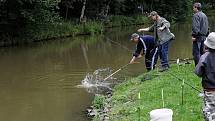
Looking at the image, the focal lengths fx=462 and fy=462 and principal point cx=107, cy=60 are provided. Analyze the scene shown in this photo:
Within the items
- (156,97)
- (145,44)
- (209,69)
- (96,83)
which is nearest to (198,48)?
(145,44)

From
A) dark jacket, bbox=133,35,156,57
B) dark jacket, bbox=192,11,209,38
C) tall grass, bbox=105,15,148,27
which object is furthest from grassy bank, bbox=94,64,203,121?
tall grass, bbox=105,15,148,27

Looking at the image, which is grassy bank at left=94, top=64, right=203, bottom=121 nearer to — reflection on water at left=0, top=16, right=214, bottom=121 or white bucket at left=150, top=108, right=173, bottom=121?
reflection on water at left=0, top=16, right=214, bottom=121

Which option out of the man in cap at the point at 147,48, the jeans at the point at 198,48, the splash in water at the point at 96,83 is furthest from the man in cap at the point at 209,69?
the splash in water at the point at 96,83

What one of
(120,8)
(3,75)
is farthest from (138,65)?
(120,8)

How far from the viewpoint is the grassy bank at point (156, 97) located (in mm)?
9375

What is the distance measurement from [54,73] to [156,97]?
7.98m

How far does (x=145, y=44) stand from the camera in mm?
14492

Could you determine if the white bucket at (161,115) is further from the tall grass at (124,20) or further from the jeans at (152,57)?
the tall grass at (124,20)

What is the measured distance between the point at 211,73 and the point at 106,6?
3856 cm

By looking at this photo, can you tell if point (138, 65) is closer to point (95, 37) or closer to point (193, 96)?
point (193, 96)

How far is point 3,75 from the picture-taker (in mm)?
18547

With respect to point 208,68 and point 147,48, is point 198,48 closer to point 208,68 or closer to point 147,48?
point 147,48

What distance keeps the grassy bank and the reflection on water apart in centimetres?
107

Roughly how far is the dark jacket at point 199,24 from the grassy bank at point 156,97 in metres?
1.18
